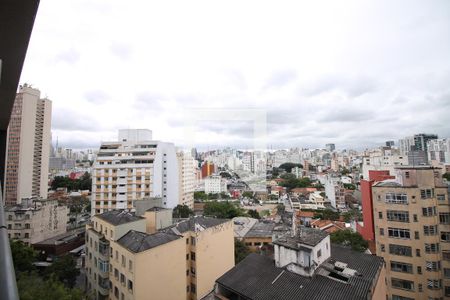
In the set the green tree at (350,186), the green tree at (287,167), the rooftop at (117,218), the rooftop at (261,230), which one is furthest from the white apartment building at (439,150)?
the rooftop at (117,218)

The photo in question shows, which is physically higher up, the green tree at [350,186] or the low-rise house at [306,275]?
the low-rise house at [306,275]

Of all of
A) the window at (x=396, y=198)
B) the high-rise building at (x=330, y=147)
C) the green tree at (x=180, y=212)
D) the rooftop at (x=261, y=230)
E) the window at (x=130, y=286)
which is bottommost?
the rooftop at (x=261, y=230)

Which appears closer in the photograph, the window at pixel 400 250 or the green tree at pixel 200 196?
the window at pixel 400 250

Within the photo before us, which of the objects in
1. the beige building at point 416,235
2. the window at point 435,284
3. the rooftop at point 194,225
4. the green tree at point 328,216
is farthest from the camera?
the green tree at point 328,216

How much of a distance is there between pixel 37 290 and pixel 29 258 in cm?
620

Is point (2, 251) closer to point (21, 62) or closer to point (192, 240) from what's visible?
point (21, 62)

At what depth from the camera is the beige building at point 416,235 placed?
7.52m

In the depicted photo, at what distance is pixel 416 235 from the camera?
7785 mm

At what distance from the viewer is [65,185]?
30344mm

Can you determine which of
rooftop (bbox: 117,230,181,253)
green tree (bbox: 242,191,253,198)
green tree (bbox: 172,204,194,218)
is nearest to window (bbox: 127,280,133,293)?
rooftop (bbox: 117,230,181,253)

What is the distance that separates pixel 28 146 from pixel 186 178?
1485 centimetres

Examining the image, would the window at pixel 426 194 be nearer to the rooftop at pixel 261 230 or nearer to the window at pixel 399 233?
the window at pixel 399 233

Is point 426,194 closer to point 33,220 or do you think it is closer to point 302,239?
point 302,239

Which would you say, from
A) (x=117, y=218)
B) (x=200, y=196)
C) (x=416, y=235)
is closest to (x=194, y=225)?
(x=117, y=218)
